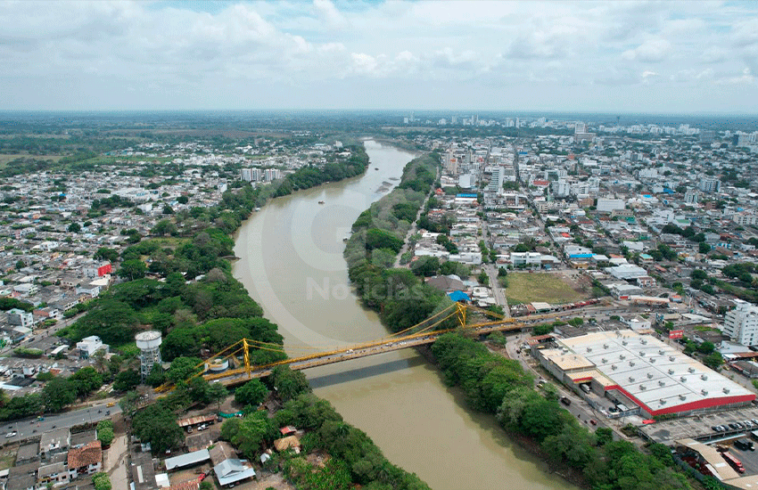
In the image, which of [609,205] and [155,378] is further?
[609,205]

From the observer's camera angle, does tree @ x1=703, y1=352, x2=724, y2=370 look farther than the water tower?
Yes

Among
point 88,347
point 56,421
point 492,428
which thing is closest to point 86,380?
point 56,421

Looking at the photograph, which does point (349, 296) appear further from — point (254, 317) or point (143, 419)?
point (143, 419)

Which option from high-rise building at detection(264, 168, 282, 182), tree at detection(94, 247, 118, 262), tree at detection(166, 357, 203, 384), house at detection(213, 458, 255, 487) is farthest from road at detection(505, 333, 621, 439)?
high-rise building at detection(264, 168, 282, 182)

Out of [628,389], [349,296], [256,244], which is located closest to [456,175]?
[256,244]

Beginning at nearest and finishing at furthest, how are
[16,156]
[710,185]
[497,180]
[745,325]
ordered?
[745,325], [710,185], [497,180], [16,156]

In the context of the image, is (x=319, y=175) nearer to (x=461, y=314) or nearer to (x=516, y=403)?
(x=461, y=314)

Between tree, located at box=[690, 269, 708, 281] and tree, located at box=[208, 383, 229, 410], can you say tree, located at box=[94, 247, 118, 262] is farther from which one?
tree, located at box=[690, 269, 708, 281]
